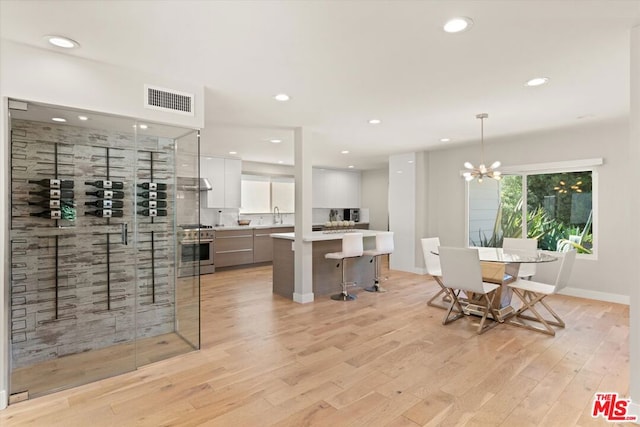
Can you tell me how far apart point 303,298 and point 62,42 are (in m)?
3.77

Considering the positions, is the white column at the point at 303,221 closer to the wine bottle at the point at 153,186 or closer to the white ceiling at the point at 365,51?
the white ceiling at the point at 365,51

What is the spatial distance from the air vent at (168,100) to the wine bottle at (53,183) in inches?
36.6

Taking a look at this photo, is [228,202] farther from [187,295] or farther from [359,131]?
[187,295]

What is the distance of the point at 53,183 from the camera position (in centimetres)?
284

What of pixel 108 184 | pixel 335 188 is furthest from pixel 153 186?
pixel 335 188

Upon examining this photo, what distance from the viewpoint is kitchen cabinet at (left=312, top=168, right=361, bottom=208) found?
9.57m

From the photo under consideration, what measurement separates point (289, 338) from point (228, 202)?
4.89 metres

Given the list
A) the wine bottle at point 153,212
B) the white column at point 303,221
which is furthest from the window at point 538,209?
the wine bottle at point 153,212

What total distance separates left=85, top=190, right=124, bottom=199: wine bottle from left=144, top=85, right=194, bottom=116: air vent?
830mm

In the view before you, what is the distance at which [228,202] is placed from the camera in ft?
25.7

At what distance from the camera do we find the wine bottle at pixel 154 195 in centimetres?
330

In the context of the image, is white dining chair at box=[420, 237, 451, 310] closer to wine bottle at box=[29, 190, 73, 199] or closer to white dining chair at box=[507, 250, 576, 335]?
white dining chair at box=[507, 250, 576, 335]

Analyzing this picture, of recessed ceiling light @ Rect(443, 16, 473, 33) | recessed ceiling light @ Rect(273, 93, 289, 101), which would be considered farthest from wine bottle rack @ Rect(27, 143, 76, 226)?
recessed ceiling light @ Rect(443, 16, 473, 33)

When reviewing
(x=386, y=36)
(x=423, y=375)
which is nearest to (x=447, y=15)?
(x=386, y=36)
